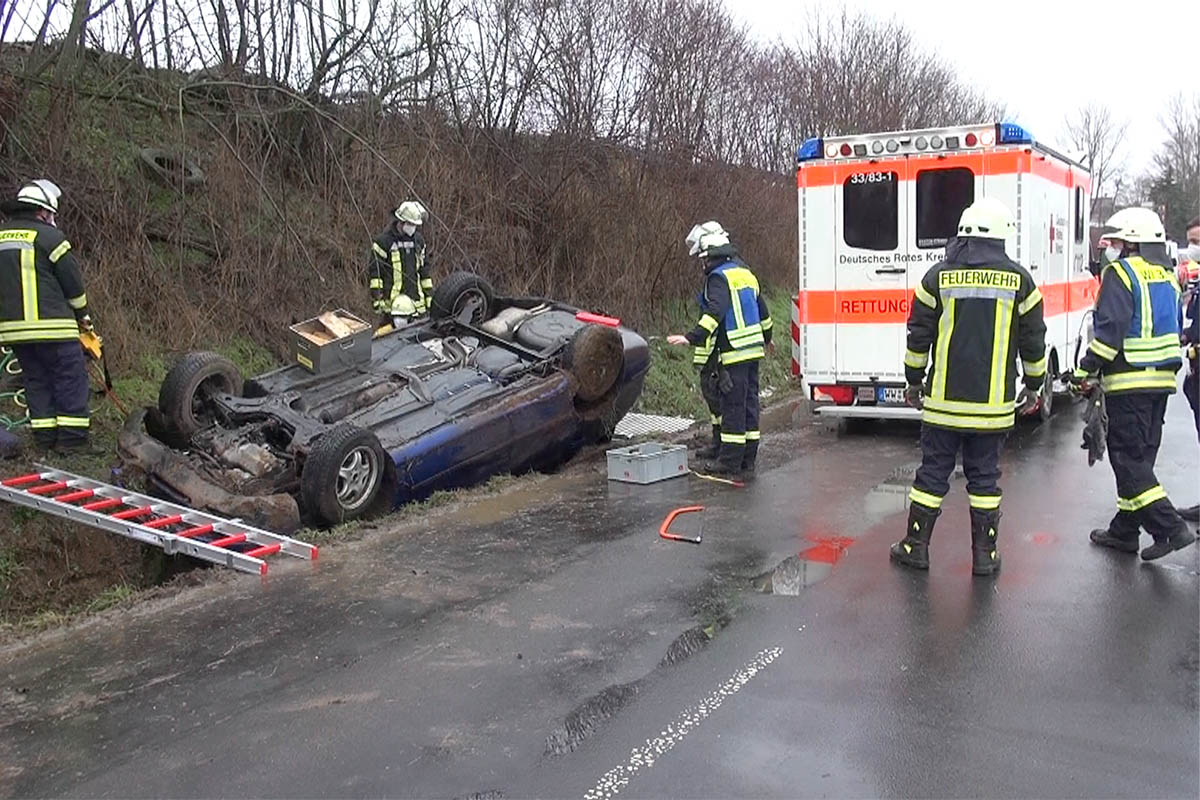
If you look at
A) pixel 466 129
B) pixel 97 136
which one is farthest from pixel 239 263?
pixel 466 129

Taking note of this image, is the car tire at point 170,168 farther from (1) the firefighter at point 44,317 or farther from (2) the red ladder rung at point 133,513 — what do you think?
(2) the red ladder rung at point 133,513

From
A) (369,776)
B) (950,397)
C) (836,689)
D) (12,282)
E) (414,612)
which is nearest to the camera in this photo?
(369,776)

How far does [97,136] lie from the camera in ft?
31.1

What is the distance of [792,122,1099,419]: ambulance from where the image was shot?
28.2ft

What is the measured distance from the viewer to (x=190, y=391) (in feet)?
21.2

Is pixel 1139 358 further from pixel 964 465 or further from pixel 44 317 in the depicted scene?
pixel 44 317

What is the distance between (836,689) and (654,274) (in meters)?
11.1

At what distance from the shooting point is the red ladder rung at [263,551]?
16.5 ft

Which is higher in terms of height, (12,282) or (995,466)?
(12,282)

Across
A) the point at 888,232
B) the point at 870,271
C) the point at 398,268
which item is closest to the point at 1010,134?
the point at 888,232

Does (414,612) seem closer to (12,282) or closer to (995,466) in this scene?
(995,466)

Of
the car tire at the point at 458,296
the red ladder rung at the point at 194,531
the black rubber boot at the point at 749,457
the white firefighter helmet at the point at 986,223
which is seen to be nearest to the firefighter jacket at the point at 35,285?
the red ladder rung at the point at 194,531

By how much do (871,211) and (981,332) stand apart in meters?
4.46

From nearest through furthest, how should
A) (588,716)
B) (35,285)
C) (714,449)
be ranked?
(588,716), (35,285), (714,449)
